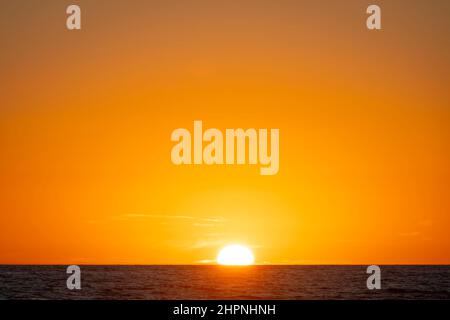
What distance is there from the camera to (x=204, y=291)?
242ft

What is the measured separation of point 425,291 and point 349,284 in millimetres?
12962

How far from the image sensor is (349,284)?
90.0 metres
